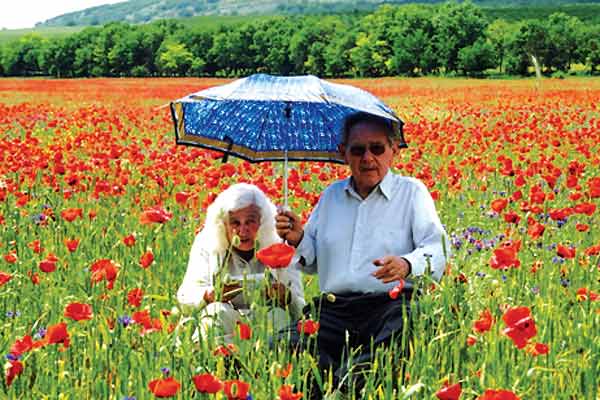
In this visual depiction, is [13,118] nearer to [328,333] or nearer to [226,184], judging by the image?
[226,184]

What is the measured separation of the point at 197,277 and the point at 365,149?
3.06 feet

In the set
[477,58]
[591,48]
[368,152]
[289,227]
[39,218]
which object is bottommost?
[39,218]

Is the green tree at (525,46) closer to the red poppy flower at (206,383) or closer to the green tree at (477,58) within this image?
the green tree at (477,58)

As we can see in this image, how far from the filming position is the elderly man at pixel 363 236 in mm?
3404

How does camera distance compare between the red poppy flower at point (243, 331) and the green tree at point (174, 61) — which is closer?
the red poppy flower at point (243, 331)

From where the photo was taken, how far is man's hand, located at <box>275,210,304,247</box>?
347 cm

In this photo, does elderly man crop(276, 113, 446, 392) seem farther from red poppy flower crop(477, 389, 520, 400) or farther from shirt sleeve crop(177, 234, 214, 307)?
red poppy flower crop(477, 389, 520, 400)

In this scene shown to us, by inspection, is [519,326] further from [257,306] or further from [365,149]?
[365,149]

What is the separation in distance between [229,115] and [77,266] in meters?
1.11

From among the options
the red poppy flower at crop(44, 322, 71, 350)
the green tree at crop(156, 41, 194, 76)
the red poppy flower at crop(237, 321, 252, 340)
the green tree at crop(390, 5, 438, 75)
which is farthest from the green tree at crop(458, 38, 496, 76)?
the red poppy flower at crop(44, 322, 71, 350)

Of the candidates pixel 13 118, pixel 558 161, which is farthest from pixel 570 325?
pixel 13 118

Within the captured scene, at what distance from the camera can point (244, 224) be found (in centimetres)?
379

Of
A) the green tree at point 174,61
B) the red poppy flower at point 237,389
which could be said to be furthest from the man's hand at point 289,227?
the green tree at point 174,61

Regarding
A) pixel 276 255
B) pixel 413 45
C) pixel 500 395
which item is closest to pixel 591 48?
pixel 413 45
